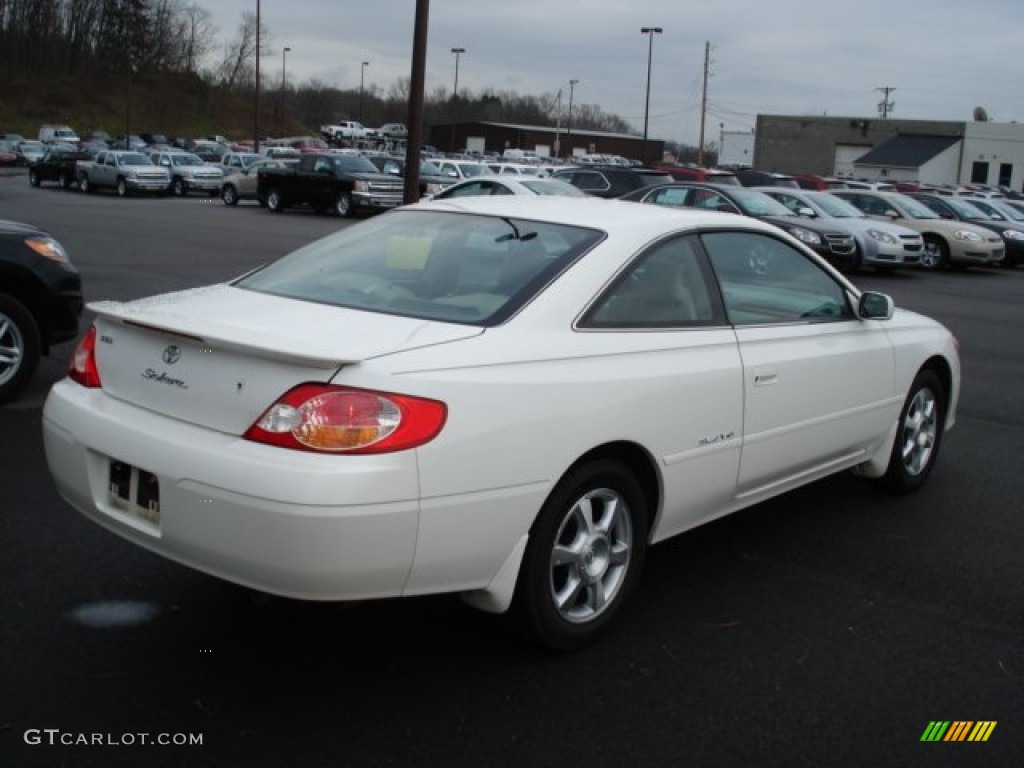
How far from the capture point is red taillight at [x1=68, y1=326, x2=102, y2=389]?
148 inches

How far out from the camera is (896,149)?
70688 millimetres

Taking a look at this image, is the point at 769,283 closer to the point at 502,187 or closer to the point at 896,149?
the point at 502,187

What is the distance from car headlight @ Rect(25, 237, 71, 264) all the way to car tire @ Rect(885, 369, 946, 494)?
545 centimetres

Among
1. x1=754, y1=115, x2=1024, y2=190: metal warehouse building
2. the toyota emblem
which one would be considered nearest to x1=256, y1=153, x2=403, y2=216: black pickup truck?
the toyota emblem

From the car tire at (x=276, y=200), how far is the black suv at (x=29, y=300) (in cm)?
2560

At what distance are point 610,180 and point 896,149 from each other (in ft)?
176

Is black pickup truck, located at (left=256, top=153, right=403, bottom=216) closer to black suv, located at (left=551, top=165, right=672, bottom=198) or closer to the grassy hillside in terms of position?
black suv, located at (left=551, top=165, right=672, bottom=198)

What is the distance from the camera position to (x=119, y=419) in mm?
3459

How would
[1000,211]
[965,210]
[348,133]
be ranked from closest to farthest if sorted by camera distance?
[965,210] → [1000,211] → [348,133]

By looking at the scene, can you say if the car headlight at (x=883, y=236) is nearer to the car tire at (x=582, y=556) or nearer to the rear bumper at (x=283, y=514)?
the car tire at (x=582, y=556)

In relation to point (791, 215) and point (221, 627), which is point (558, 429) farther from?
point (791, 215)

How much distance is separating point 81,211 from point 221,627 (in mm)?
27326

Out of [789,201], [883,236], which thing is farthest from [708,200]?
[883,236]

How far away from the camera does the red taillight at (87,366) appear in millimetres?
3752
